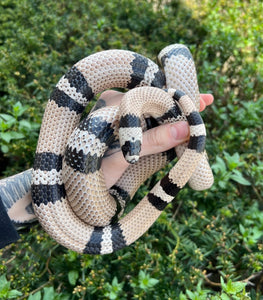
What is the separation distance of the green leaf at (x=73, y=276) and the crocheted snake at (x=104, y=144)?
0.38m

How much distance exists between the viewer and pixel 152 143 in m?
2.39

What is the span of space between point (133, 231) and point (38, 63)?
7.98ft

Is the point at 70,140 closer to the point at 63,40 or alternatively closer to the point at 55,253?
the point at 55,253

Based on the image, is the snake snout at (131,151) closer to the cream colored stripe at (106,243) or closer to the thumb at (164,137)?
the thumb at (164,137)

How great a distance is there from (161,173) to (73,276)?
4.26 ft

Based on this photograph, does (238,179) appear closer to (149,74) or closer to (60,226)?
(149,74)

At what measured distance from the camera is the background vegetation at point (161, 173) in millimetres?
2584

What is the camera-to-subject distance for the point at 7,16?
4.26m

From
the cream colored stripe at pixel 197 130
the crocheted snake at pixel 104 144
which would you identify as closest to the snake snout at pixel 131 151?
the crocheted snake at pixel 104 144

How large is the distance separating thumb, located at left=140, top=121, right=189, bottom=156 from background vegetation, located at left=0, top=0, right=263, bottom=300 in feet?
2.49

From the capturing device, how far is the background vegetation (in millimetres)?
2584

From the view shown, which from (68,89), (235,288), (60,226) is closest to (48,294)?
(60,226)

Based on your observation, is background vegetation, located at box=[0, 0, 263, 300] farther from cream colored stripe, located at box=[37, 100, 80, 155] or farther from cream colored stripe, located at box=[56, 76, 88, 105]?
cream colored stripe, located at box=[56, 76, 88, 105]

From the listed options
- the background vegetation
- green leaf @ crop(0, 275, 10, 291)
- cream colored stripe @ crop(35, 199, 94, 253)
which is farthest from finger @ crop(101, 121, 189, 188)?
green leaf @ crop(0, 275, 10, 291)
